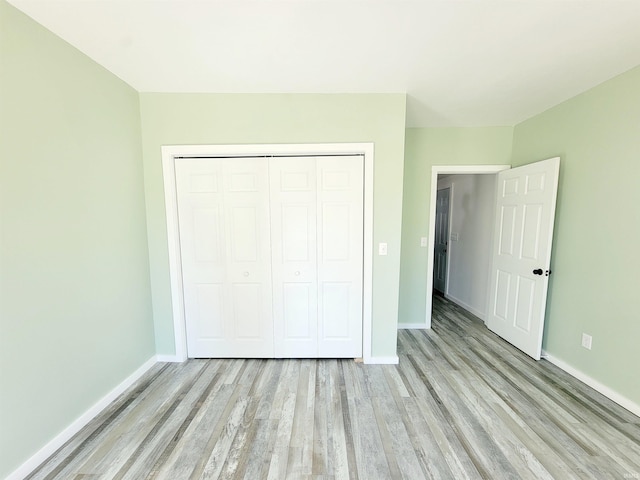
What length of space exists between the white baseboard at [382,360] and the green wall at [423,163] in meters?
0.88

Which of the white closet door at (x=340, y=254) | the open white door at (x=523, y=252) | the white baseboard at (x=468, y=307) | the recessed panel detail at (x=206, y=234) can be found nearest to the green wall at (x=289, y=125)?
the white closet door at (x=340, y=254)

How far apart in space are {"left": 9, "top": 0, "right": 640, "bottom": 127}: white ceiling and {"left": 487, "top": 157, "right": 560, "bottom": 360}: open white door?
797mm

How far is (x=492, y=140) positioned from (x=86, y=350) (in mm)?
4342

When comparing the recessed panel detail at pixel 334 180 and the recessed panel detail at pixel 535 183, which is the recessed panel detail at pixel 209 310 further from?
the recessed panel detail at pixel 535 183

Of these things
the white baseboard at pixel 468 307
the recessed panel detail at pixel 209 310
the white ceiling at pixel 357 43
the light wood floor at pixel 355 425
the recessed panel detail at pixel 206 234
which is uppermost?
the white ceiling at pixel 357 43

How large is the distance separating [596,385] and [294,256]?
2.72 meters

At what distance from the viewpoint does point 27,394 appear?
53.3 inches

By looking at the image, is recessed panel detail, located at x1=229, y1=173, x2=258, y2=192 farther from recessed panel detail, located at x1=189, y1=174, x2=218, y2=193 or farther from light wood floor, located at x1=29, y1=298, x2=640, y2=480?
light wood floor, located at x1=29, y1=298, x2=640, y2=480

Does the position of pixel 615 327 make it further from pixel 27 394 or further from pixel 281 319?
pixel 27 394

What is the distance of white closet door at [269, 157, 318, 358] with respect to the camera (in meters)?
2.24

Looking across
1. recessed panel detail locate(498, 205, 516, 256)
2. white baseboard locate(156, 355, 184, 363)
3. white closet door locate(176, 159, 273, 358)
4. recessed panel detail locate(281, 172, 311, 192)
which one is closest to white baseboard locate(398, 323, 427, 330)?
recessed panel detail locate(498, 205, 516, 256)

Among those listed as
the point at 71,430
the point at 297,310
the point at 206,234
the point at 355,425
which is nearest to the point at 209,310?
the point at 206,234

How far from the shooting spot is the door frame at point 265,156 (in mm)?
2164

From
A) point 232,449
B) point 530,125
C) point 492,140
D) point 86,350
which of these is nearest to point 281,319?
point 232,449
